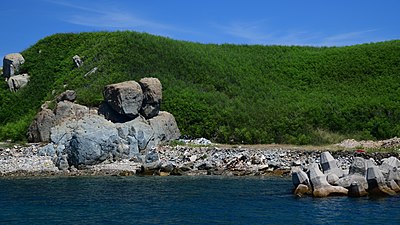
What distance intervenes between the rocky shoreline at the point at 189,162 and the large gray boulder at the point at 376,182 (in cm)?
997

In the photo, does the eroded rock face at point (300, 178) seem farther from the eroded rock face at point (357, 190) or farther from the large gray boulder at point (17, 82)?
the large gray boulder at point (17, 82)

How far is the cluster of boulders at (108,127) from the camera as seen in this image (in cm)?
4122

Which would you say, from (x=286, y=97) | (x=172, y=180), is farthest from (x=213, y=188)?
(x=286, y=97)

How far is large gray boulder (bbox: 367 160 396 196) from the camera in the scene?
26.9 m

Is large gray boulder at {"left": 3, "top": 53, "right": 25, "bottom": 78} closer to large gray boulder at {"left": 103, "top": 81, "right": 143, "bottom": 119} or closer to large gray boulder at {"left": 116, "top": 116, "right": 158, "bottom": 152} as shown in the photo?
large gray boulder at {"left": 103, "top": 81, "right": 143, "bottom": 119}

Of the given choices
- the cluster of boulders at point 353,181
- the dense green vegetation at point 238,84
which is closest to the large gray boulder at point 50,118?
the dense green vegetation at point 238,84

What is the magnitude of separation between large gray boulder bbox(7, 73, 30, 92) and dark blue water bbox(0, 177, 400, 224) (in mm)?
42013

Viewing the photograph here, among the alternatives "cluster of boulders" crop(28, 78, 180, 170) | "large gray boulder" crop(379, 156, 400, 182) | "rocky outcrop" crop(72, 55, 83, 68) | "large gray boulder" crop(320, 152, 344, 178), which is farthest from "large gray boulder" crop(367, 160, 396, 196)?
"rocky outcrop" crop(72, 55, 83, 68)

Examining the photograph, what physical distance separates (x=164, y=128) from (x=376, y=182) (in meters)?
26.5

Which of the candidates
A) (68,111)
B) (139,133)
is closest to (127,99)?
(139,133)

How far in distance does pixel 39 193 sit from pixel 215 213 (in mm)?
12259

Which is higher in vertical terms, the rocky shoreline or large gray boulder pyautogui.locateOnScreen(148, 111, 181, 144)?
large gray boulder pyautogui.locateOnScreen(148, 111, 181, 144)

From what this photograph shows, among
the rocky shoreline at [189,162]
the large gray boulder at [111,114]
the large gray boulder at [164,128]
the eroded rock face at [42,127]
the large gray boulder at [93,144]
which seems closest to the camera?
the rocky shoreline at [189,162]

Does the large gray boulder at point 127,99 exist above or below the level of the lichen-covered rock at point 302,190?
above
